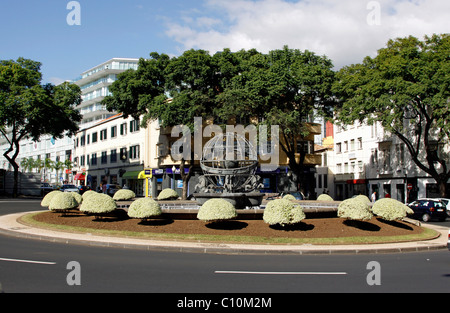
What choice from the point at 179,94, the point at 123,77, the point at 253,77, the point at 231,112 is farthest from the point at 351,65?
the point at 123,77

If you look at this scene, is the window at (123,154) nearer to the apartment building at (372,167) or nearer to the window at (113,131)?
the window at (113,131)

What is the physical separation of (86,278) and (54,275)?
0.74 metres

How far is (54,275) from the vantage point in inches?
347

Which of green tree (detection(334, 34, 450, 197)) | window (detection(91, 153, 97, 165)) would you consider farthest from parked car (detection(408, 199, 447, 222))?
window (detection(91, 153, 97, 165))

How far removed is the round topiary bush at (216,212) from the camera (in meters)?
16.2

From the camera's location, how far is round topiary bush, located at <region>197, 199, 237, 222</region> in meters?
16.2

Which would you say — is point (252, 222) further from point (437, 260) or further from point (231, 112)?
point (231, 112)

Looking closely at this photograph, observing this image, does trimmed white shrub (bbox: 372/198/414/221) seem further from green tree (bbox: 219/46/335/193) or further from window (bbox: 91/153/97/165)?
window (bbox: 91/153/97/165)

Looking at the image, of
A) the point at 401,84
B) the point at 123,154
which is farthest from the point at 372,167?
the point at 123,154

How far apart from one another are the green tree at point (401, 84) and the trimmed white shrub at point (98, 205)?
80.0 ft

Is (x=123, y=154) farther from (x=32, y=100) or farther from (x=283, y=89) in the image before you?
(x=283, y=89)

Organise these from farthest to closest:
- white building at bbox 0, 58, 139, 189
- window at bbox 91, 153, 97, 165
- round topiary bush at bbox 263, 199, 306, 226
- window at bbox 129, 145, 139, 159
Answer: white building at bbox 0, 58, 139, 189 < window at bbox 91, 153, 97, 165 < window at bbox 129, 145, 139, 159 < round topiary bush at bbox 263, 199, 306, 226

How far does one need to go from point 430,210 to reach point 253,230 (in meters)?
17.9

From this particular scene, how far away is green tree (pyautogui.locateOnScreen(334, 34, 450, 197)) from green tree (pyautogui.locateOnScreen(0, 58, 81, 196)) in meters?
29.9
